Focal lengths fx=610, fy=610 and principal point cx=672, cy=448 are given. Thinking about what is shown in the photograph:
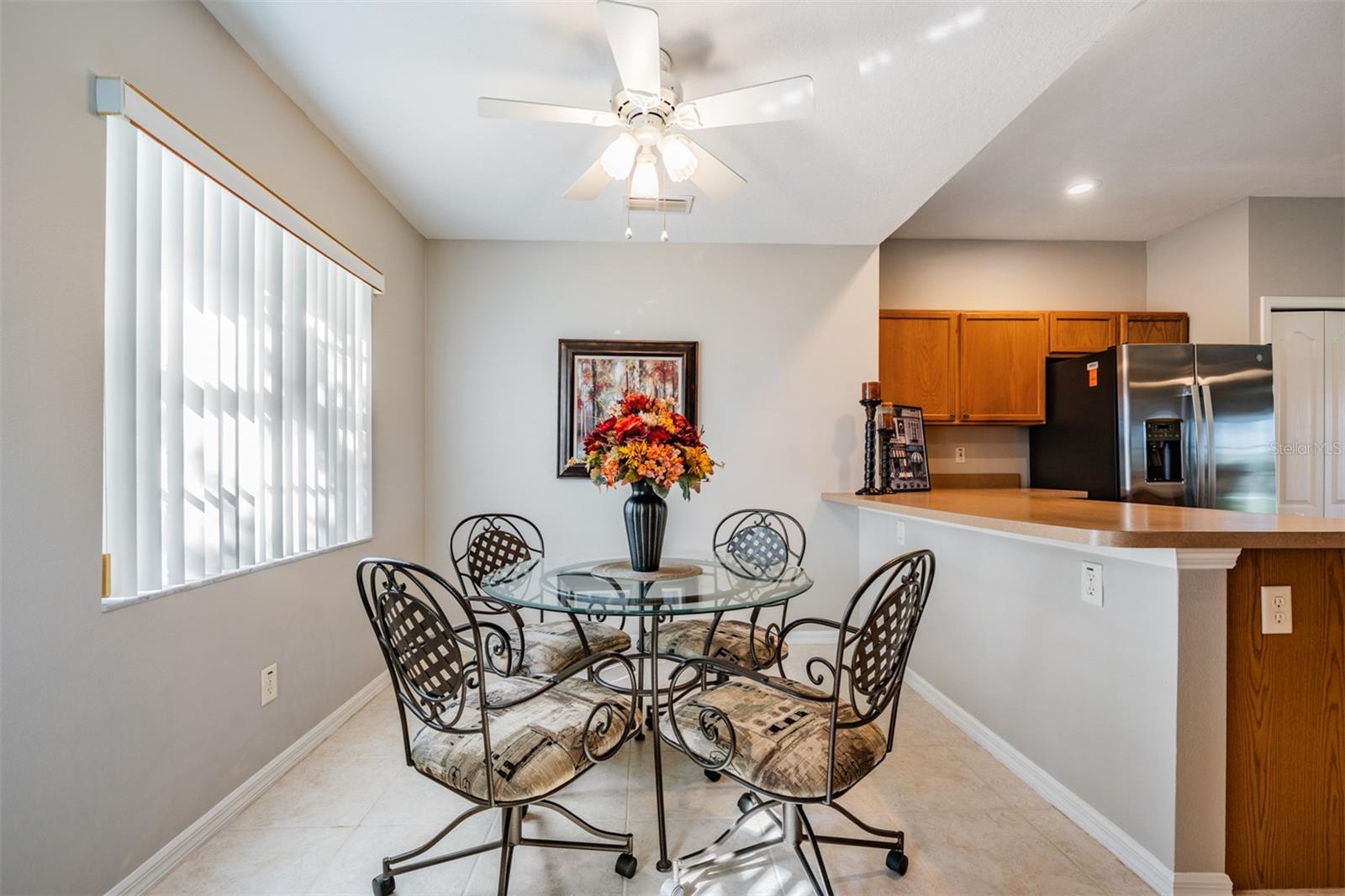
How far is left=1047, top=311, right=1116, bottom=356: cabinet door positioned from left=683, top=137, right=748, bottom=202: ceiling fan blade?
9.12 feet

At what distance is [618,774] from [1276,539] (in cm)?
206

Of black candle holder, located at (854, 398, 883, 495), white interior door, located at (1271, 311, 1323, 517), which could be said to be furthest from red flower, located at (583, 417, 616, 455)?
white interior door, located at (1271, 311, 1323, 517)

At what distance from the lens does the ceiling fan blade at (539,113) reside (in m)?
Result: 1.87

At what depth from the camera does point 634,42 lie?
1620mm

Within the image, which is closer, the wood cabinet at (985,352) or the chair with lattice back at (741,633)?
the chair with lattice back at (741,633)

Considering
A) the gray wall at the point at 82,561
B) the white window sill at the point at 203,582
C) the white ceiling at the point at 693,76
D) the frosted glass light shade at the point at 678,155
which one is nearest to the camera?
the gray wall at the point at 82,561

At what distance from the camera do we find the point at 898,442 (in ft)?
11.6

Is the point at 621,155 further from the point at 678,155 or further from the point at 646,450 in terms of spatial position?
the point at 646,450

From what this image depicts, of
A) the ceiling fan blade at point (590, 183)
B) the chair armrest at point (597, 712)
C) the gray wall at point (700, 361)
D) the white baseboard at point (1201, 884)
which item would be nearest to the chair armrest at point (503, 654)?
Result: the chair armrest at point (597, 712)

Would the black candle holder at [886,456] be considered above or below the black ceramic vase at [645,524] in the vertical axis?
above

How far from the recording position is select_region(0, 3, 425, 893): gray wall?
1272 millimetres

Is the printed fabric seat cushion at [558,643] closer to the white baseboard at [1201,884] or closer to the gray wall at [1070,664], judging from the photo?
the gray wall at [1070,664]

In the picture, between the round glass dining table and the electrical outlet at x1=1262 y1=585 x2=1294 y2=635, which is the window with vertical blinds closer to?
the round glass dining table

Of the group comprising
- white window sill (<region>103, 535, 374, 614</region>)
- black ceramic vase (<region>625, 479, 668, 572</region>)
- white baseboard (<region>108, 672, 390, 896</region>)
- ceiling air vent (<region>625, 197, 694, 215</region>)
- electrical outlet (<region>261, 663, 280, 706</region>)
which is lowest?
white baseboard (<region>108, 672, 390, 896</region>)
